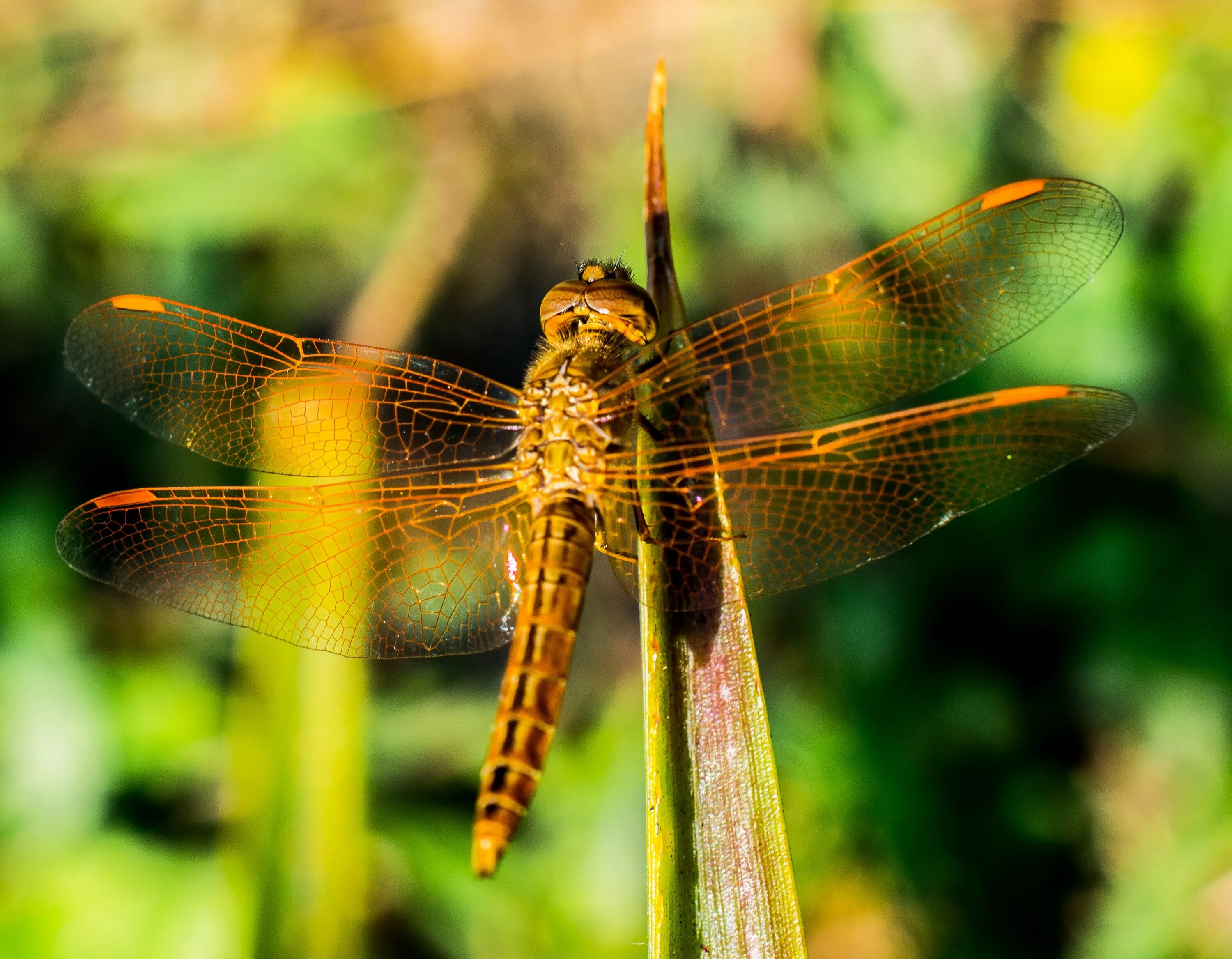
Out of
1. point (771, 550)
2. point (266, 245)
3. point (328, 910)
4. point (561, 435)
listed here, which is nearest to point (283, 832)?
point (328, 910)

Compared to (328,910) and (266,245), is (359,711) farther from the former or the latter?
(266,245)

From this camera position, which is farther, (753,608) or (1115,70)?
(1115,70)

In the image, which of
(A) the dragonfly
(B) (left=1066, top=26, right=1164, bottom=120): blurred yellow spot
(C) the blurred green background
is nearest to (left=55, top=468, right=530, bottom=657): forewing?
(A) the dragonfly

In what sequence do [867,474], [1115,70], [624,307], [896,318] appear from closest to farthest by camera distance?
[867,474]
[896,318]
[624,307]
[1115,70]

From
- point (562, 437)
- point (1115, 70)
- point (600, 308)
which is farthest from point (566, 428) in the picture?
point (1115, 70)

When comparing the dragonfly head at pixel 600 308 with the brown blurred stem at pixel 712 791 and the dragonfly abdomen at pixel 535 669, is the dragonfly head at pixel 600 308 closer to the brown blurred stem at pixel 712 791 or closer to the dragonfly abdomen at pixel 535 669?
the dragonfly abdomen at pixel 535 669

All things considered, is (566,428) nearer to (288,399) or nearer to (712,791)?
(288,399)

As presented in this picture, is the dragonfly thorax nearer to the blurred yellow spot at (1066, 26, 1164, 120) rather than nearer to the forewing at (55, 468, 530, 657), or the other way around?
the forewing at (55, 468, 530, 657)

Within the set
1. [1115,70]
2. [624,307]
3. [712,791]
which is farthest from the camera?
[1115,70]
